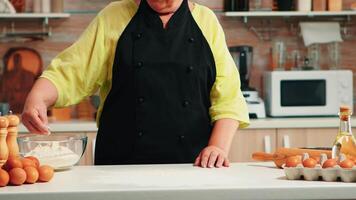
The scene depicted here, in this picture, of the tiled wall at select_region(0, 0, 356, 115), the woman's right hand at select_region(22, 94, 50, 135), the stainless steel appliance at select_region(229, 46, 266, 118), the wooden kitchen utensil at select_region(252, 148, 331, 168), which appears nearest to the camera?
the woman's right hand at select_region(22, 94, 50, 135)

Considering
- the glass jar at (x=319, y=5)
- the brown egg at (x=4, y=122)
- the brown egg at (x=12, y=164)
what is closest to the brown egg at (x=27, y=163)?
the brown egg at (x=12, y=164)

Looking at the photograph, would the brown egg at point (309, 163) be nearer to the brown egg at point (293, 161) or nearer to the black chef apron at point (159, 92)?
the brown egg at point (293, 161)

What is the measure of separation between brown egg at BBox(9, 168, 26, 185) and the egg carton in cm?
69

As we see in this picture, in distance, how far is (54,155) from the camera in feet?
7.46

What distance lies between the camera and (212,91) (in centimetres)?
271

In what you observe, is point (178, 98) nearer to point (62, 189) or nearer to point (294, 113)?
point (62, 189)

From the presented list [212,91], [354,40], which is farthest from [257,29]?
[212,91]

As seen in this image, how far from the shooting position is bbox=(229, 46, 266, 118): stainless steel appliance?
469 cm

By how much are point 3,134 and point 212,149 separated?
0.65 metres

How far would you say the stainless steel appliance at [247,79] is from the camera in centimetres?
469

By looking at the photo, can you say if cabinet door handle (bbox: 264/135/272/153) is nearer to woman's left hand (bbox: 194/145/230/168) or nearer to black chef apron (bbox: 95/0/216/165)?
black chef apron (bbox: 95/0/216/165)

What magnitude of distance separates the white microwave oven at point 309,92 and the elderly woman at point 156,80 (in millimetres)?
2092

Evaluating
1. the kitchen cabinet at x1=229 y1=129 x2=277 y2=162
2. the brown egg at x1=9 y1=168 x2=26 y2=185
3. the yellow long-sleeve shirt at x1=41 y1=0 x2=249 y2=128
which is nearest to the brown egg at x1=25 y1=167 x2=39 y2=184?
the brown egg at x1=9 y1=168 x2=26 y2=185

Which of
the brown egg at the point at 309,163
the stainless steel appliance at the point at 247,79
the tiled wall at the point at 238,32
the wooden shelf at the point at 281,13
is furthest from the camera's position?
the tiled wall at the point at 238,32
